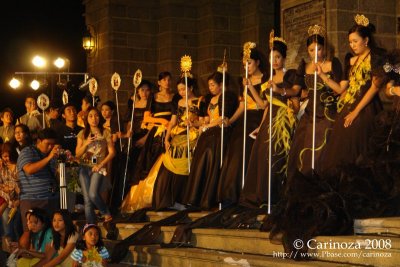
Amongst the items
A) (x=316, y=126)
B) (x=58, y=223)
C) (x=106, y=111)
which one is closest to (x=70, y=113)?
(x=106, y=111)

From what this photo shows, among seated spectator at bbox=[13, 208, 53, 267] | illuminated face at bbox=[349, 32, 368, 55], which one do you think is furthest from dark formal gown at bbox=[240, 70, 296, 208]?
seated spectator at bbox=[13, 208, 53, 267]

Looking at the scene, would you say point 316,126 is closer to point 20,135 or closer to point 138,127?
point 138,127

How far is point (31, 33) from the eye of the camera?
25125 millimetres

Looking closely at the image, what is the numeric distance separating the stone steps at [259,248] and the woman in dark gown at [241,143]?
50 cm

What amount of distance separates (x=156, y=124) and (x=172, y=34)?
5600 millimetres

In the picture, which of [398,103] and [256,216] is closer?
[398,103]

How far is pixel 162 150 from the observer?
1222 centimetres

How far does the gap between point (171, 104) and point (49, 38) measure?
44.2ft

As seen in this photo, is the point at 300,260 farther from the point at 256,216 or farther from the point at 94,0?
the point at 94,0

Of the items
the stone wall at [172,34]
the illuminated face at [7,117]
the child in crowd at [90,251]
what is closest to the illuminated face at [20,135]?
the illuminated face at [7,117]

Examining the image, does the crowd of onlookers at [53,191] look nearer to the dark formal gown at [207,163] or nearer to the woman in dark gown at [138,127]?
the woman in dark gown at [138,127]

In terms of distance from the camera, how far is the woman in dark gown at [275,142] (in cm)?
978

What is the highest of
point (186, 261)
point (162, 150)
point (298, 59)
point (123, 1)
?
point (123, 1)

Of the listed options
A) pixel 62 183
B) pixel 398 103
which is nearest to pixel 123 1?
pixel 62 183
